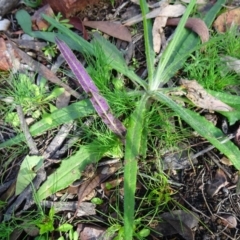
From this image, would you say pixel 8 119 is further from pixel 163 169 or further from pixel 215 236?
pixel 215 236

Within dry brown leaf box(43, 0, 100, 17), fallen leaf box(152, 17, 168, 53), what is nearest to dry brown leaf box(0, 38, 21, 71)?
dry brown leaf box(43, 0, 100, 17)

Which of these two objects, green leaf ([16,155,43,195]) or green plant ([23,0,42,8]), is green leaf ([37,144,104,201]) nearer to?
green leaf ([16,155,43,195])

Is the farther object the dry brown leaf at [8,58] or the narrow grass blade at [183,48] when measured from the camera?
the dry brown leaf at [8,58]

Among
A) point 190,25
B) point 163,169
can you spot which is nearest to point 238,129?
point 163,169

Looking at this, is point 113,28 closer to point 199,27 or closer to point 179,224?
point 199,27

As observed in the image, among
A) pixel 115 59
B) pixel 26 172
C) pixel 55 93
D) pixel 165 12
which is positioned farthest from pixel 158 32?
pixel 26 172

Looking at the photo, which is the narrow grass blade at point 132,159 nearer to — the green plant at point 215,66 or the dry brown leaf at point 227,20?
the green plant at point 215,66

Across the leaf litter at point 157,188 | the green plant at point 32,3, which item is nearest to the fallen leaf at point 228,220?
the leaf litter at point 157,188
